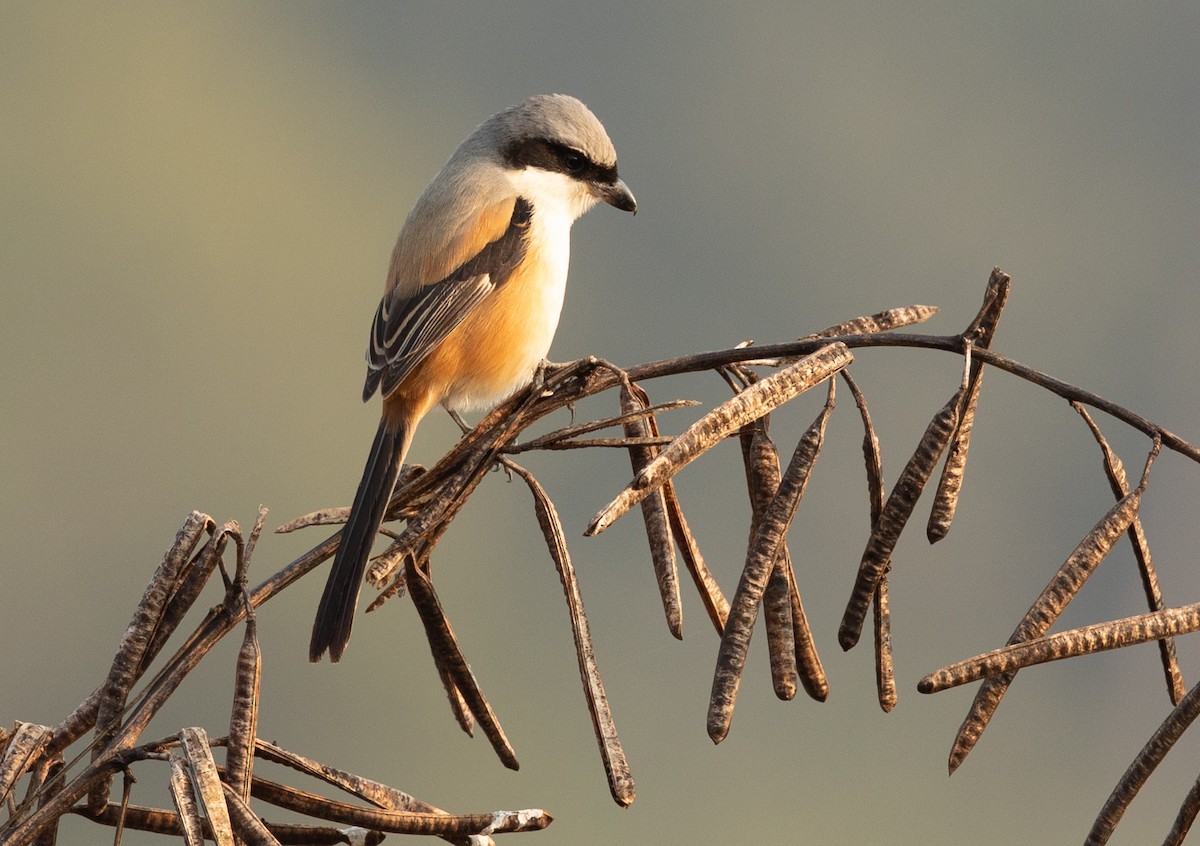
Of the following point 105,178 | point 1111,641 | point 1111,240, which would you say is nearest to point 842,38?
point 1111,240

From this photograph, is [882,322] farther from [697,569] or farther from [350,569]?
[350,569]

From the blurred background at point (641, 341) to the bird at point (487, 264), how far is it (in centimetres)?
3089

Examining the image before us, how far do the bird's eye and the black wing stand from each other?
0.71 ft

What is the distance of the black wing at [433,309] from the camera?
3.17 m

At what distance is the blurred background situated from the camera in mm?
53594

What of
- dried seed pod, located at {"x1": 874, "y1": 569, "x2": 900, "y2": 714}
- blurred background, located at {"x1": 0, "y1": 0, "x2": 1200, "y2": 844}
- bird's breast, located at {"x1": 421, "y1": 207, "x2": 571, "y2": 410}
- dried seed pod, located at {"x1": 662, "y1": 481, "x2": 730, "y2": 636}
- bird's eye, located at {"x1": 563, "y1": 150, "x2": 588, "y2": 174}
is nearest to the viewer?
dried seed pod, located at {"x1": 874, "y1": 569, "x2": 900, "y2": 714}

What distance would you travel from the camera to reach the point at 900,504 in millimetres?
1471

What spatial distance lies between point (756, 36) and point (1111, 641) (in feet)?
326

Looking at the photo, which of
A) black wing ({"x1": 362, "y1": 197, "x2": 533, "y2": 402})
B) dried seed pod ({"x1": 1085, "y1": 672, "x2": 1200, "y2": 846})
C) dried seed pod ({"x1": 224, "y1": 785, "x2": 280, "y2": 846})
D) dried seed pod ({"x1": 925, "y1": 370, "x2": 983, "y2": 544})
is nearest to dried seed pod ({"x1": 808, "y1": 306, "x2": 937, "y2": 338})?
dried seed pod ({"x1": 925, "y1": 370, "x2": 983, "y2": 544})

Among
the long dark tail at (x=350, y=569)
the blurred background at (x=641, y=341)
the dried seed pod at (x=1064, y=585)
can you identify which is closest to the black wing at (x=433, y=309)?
the long dark tail at (x=350, y=569)

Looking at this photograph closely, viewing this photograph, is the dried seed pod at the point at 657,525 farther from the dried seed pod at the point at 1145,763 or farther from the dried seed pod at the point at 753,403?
the dried seed pod at the point at 1145,763

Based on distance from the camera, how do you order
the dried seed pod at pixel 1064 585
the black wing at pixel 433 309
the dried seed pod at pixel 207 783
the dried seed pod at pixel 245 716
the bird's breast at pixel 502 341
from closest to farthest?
the dried seed pod at pixel 207 783 → the dried seed pod at pixel 245 716 → the dried seed pod at pixel 1064 585 → the black wing at pixel 433 309 → the bird's breast at pixel 502 341

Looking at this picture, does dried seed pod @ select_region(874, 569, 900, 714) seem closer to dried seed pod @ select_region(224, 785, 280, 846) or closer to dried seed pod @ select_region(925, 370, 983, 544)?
dried seed pod @ select_region(925, 370, 983, 544)

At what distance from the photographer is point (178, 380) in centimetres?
6950
